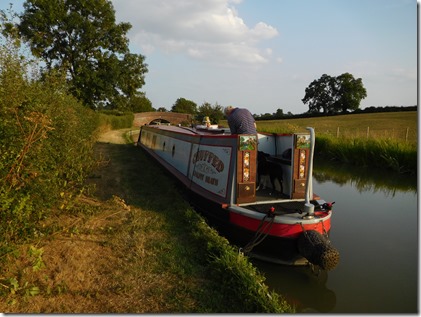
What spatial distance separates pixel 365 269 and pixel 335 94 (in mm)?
70009

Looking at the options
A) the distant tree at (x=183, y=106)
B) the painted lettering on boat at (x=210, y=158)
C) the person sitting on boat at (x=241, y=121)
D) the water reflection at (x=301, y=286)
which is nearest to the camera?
the water reflection at (x=301, y=286)

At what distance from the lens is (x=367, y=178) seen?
1059cm

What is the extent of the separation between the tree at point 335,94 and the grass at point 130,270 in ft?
219

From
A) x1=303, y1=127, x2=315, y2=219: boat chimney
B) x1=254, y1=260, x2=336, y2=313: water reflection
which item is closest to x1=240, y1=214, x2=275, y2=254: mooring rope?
x1=254, y1=260, x2=336, y2=313: water reflection

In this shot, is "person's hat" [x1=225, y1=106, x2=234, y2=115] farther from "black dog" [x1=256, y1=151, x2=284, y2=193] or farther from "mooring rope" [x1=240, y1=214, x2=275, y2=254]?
"mooring rope" [x1=240, y1=214, x2=275, y2=254]

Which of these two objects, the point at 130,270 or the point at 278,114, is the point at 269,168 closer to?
the point at 130,270

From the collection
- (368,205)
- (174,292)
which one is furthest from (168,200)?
(368,205)

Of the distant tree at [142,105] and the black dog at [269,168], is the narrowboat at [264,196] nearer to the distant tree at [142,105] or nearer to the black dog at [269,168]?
the black dog at [269,168]

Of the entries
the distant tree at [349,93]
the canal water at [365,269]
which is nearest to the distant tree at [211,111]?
the canal water at [365,269]

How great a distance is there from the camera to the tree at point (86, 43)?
71.1ft

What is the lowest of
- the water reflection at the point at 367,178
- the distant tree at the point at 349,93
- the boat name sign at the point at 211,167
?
the water reflection at the point at 367,178

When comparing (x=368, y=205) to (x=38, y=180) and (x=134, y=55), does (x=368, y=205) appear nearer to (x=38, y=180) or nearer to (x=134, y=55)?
(x=38, y=180)

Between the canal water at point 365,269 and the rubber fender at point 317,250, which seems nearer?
the canal water at point 365,269

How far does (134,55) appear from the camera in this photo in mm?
24766
